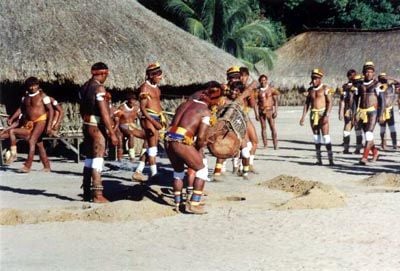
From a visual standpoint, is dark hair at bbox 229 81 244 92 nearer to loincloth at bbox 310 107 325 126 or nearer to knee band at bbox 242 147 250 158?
knee band at bbox 242 147 250 158

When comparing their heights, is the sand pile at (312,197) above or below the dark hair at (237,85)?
below

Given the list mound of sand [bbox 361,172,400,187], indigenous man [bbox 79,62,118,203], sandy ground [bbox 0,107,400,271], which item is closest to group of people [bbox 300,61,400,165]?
sandy ground [bbox 0,107,400,271]

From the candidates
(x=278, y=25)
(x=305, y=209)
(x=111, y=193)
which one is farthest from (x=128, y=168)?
(x=278, y=25)

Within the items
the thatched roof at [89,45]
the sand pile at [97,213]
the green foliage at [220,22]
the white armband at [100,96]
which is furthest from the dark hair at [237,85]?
the green foliage at [220,22]

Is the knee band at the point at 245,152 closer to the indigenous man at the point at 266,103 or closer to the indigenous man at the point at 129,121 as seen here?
the indigenous man at the point at 129,121

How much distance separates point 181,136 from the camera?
9.32m

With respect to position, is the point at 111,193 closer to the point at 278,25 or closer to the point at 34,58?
the point at 34,58

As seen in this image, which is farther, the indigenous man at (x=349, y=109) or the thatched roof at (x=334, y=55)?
the thatched roof at (x=334, y=55)

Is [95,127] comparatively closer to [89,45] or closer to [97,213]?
[97,213]

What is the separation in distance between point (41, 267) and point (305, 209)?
3828 millimetres

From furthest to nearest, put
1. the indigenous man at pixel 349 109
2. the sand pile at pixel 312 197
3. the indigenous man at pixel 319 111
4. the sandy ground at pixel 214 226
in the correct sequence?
the indigenous man at pixel 349 109
the indigenous man at pixel 319 111
the sand pile at pixel 312 197
the sandy ground at pixel 214 226

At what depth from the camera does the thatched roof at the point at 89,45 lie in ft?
54.1

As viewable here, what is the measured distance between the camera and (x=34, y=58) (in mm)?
16469

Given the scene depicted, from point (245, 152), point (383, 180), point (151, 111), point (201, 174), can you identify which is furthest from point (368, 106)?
point (201, 174)
